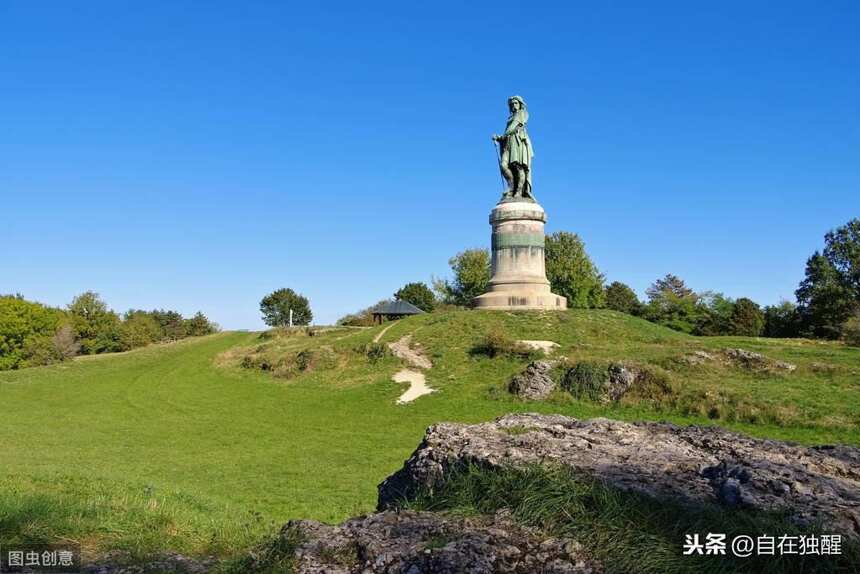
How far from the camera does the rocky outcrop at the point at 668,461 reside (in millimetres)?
4164

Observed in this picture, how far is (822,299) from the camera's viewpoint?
51.1 metres

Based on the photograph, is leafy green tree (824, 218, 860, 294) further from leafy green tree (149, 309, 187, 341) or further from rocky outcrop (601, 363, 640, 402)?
leafy green tree (149, 309, 187, 341)

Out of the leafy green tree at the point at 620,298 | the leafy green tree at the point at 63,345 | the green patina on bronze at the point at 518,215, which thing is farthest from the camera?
the leafy green tree at the point at 620,298

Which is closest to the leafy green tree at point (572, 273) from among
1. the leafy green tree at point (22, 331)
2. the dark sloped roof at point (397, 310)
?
the dark sloped roof at point (397, 310)

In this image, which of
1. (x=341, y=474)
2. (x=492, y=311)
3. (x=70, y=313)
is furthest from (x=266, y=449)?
(x=70, y=313)

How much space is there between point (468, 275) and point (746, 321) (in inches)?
1136

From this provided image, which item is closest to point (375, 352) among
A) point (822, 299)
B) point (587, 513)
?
point (587, 513)

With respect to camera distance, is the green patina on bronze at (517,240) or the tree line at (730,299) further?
the tree line at (730,299)

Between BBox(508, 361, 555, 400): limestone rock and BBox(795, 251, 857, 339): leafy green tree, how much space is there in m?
36.0

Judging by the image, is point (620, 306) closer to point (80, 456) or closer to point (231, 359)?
point (231, 359)

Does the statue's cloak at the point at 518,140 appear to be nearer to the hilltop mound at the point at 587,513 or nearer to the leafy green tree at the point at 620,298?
the hilltop mound at the point at 587,513

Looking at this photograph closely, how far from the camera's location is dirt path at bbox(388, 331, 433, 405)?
20.6 m

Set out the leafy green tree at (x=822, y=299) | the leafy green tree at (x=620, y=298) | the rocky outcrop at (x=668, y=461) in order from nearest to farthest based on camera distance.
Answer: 1. the rocky outcrop at (x=668, y=461)
2. the leafy green tree at (x=822, y=299)
3. the leafy green tree at (x=620, y=298)

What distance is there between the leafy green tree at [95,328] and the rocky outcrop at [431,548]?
64.9 m
